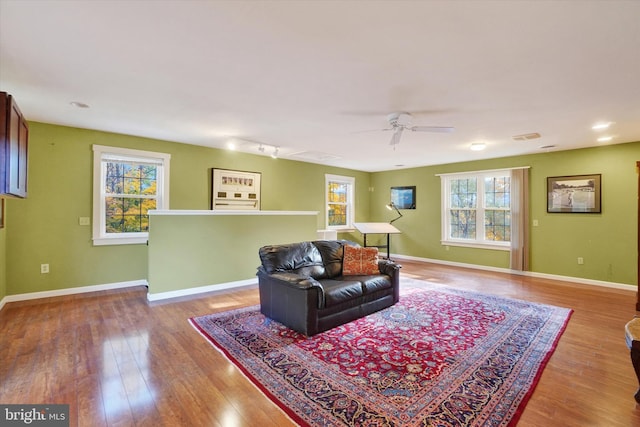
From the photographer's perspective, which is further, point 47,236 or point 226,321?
point 47,236

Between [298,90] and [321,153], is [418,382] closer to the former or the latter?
[298,90]

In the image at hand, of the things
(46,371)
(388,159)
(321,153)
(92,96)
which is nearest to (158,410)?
(46,371)

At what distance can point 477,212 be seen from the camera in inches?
264

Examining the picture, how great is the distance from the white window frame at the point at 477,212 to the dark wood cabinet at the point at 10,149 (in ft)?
24.1

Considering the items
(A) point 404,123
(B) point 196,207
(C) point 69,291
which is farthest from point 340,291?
(C) point 69,291

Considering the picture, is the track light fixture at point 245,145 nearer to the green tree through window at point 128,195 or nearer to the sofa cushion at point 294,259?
the green tree through window at point 128,195

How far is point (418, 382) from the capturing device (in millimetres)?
2186

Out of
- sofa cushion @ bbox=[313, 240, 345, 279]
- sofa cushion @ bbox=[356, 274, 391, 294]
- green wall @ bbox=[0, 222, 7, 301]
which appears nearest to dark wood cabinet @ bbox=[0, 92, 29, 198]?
green wall @ bbox=[0, 222, 7, 301]

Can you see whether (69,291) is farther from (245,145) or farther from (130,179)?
(245,145)

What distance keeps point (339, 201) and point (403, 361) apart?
5.88 meters

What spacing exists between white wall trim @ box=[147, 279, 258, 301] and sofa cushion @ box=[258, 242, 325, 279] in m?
1.66

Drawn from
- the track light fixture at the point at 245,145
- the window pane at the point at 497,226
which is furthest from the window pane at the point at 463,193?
the track light fixture at the point at 245,145

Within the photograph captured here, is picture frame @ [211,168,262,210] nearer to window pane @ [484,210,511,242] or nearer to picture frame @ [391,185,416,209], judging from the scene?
picture frame @ [391,185,416,209]

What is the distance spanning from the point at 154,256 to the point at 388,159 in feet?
16.6
